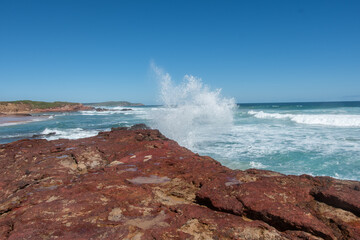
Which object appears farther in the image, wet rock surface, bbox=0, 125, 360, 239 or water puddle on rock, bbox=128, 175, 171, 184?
water puddle on rock, bbox=128, 175, 171, 184

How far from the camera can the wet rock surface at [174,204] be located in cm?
185

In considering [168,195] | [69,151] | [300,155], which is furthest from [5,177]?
[300,155]

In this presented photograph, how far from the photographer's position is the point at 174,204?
2.38m

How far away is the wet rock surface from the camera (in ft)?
6.07

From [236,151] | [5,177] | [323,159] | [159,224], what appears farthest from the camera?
[236,151]

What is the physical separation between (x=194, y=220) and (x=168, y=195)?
2.19ft

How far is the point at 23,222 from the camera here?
2018 mm

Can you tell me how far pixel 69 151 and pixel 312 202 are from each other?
4.47 m

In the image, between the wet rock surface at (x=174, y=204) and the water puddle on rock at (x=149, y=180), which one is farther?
the water puddle on rock at (x=149, y=180)

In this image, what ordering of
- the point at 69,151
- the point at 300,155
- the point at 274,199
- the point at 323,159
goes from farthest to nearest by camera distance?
the point at 300,155, the point at 323,159, the point at 69,151, the point at 274,199

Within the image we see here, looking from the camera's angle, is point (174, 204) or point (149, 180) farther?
point (149, 180)

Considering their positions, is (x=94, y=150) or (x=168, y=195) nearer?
(x=168, y=195)

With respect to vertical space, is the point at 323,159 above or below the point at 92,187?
below

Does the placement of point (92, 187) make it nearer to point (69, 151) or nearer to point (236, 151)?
point (69, 151)
